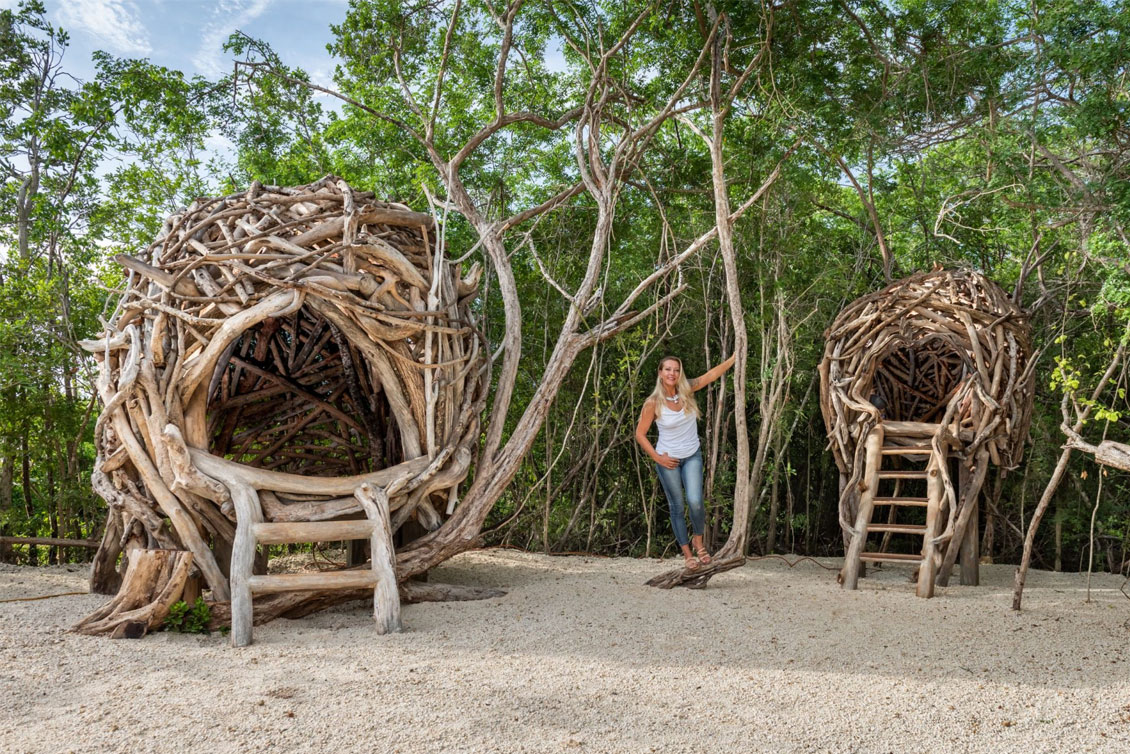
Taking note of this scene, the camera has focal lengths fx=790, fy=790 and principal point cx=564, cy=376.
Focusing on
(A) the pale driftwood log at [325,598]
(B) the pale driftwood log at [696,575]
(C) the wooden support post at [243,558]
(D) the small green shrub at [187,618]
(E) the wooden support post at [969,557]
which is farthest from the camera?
(E) the wooden support post at [969,557]

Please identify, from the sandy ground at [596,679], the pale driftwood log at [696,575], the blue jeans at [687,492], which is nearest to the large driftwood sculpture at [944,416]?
the sandy ground at [596,679]

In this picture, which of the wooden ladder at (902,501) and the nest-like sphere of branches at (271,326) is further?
the wooden ladder at (902,501)

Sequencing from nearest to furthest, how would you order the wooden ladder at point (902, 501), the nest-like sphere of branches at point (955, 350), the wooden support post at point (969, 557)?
the wooden ladder at point (902, 501) → the nest-like sphere of branches at point (955, 350) → the wooden support post at point (969, 557)

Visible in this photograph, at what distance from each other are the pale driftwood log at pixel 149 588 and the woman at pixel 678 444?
2.91 m

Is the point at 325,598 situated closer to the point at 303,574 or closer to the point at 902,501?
the point at 303,574

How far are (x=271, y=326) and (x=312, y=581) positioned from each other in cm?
208

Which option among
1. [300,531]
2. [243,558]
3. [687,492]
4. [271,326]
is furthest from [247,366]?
[687,492]

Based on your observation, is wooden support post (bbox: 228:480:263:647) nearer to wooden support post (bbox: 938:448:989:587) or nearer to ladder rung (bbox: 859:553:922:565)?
ladder rung (bbox: 859:553:922:565)

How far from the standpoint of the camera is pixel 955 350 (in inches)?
236

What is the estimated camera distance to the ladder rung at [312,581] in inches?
155

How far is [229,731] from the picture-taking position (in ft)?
8.40

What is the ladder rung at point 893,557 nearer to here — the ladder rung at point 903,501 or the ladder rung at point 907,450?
the ladder rung at point 903,501

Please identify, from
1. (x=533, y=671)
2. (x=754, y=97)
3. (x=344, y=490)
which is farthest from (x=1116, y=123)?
(x=344, y=490)

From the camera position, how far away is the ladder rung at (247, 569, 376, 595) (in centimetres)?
393
